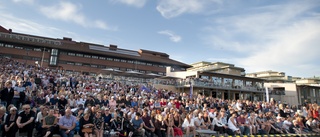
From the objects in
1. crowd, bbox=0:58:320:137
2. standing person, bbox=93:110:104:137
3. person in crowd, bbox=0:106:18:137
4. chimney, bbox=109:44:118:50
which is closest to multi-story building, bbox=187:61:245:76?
chimney, bbox=109:44:118:50

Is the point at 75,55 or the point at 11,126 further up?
the point at 75,55

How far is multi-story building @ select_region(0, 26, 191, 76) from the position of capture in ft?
142

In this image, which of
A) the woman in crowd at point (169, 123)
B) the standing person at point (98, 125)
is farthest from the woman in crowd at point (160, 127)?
the standing person at point (98, 125)

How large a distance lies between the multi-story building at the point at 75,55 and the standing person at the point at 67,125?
32.1m

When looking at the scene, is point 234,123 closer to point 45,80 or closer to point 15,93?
point 15,93

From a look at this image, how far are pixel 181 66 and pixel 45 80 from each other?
40.5m

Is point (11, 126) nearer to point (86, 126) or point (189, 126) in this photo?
point (86, 126)

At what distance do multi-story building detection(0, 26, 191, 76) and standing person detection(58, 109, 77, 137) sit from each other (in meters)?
32.1

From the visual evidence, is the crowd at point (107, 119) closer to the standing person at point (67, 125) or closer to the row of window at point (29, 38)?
the standing person at point (67, 125)

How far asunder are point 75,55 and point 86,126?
4199 centimetres

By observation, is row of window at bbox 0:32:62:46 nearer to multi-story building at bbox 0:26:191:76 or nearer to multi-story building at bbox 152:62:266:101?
multi-story building at bbox 0:26:191:76

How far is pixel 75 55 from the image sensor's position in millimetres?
46719

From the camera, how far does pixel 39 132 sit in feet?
25.3

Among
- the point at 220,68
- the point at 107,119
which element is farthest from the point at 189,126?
the point at 220,68
